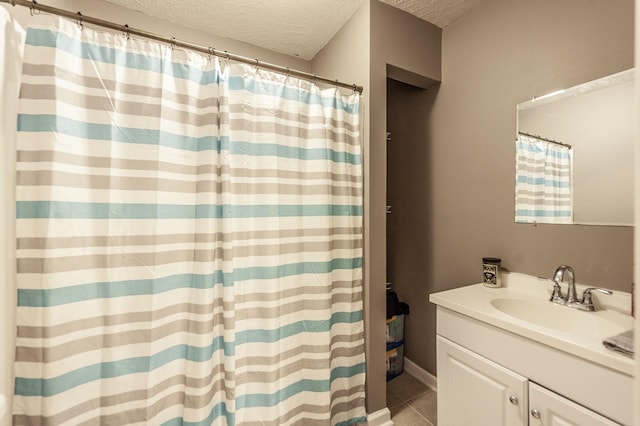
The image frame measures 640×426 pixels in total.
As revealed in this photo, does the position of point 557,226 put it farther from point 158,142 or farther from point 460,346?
point 158,142

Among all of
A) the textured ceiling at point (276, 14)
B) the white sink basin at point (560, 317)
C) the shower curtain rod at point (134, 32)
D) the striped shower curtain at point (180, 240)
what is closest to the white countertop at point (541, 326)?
the white sink basin at point (560, 317)

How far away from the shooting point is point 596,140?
1.11 m

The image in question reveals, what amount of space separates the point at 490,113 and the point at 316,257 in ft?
4.25

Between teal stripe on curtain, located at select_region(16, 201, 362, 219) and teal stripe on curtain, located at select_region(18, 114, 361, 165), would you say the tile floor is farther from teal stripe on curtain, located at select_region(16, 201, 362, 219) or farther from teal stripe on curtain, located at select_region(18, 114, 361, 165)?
teal stripe on curtain, located at select_region(18, 114, 361, 165)

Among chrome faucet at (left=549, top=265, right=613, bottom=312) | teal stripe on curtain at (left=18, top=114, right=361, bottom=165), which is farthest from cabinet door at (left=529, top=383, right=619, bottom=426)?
teal stripe on curtain at (left=18, top=114, right=361, bottom=165)

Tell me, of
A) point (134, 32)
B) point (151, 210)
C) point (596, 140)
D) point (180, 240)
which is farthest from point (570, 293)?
point (134, 32)

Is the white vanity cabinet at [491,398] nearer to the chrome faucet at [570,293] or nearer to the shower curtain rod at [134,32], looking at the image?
the chrome faucet at [570,293]

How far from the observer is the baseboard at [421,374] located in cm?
178

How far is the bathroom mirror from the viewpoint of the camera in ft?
3.37

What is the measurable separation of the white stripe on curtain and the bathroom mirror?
0.01 m

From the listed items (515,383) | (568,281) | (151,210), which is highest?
(151,210)

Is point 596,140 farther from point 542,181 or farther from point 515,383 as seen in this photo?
point 515,383

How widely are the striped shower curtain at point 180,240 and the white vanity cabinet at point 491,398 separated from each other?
1.51ft

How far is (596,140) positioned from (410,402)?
1765 millimetres
